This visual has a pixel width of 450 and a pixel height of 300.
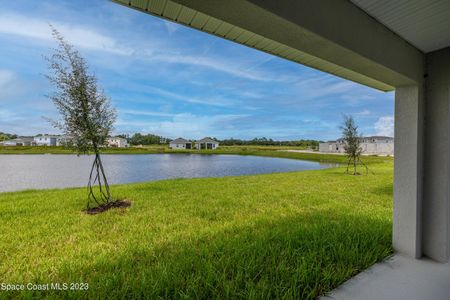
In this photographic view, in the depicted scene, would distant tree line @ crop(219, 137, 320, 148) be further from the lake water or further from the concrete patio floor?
the concrete patio floor

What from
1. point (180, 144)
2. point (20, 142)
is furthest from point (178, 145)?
point (20, 142)

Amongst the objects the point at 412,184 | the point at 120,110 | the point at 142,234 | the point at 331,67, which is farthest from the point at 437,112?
the point at 120,110

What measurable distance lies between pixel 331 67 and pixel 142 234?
3287 mm

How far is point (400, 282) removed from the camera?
6.39 ft

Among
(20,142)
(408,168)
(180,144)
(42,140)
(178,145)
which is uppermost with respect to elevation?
(42,140)

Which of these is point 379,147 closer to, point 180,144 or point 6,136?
point 180,144

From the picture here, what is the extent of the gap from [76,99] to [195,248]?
12.7 ft

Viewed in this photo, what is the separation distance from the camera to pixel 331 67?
2.41 meters

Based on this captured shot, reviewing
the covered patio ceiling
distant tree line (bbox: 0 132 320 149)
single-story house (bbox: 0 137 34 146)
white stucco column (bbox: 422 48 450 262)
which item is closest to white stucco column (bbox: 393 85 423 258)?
white stucco column (bbox: 422 48 450 262)

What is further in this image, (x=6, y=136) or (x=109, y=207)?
(x=6, y=136)

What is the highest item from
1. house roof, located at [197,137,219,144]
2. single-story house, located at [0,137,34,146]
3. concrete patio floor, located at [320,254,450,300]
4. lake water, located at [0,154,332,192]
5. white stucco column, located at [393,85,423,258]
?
house roof, located at [197,137,219,144]

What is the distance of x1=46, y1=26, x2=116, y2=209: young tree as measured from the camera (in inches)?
170

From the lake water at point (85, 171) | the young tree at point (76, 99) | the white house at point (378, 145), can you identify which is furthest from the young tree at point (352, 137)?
the white house at point (378, 145)

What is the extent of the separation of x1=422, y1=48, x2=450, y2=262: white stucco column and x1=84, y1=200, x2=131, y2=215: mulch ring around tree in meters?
4.79
